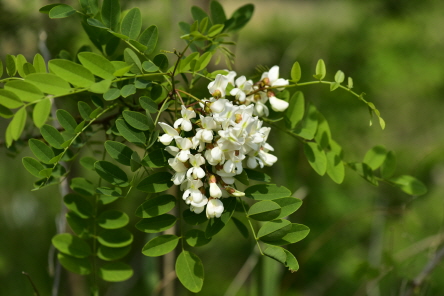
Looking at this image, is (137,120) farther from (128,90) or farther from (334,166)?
(334,166)

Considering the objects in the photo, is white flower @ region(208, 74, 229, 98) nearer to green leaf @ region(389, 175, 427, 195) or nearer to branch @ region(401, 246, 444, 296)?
green leaf @ region(389, 175, 427, 195)

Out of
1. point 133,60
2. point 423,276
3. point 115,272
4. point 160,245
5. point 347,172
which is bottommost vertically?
point 347,172

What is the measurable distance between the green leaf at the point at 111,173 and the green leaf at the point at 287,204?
0.18 m

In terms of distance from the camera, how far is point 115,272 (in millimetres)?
596

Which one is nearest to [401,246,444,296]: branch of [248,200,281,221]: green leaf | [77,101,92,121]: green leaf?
[248,200,281,221]: green leaf

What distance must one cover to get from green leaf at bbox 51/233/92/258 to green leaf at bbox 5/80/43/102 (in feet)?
0.72

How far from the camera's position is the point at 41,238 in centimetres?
153

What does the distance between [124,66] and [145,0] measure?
0.76 meters

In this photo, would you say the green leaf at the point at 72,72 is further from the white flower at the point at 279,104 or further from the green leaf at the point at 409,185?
the green leaf at the point at 409,185

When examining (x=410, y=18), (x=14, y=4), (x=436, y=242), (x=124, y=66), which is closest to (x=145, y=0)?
(x=14, y=4)

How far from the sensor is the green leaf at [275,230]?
468 mm

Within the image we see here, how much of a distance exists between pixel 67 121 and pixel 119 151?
82 mm

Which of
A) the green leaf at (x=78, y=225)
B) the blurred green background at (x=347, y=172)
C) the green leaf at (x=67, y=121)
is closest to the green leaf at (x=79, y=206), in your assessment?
the green leaf at (x=78, y=225)

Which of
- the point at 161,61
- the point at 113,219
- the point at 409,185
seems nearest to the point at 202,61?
the point at 161,61
